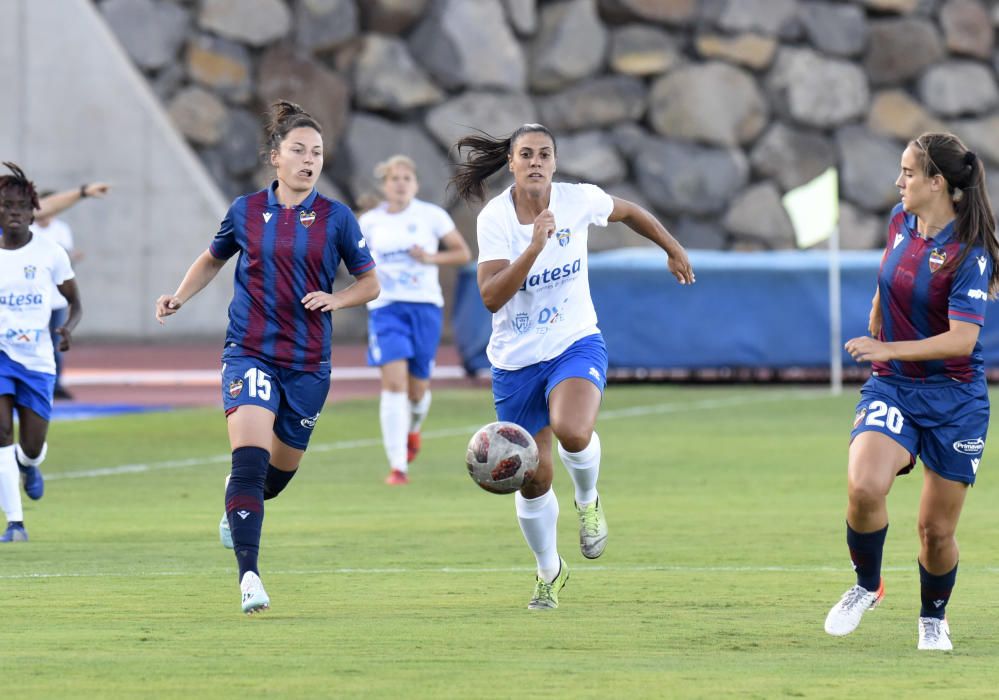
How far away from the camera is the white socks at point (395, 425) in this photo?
14.3 metres

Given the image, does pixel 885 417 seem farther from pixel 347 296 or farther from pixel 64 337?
pixel 64 337

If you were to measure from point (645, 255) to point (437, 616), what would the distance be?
18571 millimetres

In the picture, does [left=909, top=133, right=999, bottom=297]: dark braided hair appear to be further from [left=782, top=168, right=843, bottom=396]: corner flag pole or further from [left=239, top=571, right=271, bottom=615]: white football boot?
[left=782, top=168, right=843, bottom=396]: corner flag pole

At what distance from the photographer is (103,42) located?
32531 millimetres

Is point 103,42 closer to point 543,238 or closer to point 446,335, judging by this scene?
point 446,335

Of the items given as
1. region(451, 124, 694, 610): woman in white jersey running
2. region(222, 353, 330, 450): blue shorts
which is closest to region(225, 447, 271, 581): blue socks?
region(222, 353, 330, 450): blue shorts

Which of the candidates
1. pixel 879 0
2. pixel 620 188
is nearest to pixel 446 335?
pixel 620 188

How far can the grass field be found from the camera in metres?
6.72

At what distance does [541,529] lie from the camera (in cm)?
852

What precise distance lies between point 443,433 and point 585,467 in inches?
382

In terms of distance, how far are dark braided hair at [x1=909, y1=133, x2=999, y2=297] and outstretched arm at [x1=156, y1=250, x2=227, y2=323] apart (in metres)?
3.31

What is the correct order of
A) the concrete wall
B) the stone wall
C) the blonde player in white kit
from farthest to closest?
the stone wall, the concrete wall, the blonde player in white kit

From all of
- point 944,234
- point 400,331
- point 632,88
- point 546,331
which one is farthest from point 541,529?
point 632,88

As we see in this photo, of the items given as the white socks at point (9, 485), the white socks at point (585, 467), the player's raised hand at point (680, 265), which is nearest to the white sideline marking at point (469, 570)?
the white socks at point (585, 467)
